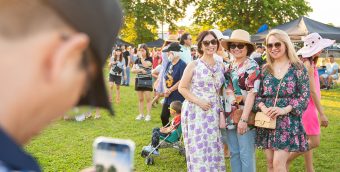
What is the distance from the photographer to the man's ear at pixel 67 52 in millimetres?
604

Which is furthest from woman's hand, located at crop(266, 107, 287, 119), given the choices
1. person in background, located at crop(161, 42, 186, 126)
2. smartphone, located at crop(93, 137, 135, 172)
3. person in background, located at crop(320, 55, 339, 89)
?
person in background, located at crop(320, 55, 339, 89)

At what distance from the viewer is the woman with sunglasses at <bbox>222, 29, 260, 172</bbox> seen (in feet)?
13.7

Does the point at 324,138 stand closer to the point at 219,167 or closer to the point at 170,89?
the point at 170,89

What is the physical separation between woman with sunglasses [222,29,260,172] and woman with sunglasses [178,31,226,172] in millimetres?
117

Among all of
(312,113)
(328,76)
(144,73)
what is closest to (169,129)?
(312,113)

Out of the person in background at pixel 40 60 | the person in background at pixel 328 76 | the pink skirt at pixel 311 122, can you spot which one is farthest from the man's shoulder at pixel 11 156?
the person in background at pixel 328 76

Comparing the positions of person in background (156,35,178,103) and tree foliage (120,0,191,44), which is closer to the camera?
person in background (156,35,178,103)

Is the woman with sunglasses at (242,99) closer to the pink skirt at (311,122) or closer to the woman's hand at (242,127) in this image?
the woman's hand at (242,127)

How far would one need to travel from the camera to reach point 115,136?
7.53 m

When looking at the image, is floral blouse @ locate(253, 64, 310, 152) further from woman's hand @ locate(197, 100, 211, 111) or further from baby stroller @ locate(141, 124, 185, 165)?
baby stroller @ locate(141, 124, 185, 165)

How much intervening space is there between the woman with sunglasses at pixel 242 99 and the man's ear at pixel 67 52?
3627 mm

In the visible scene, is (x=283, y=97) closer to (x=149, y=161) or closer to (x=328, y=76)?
(x=149, y=161)

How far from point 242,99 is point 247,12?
2870cm

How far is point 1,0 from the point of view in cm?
59
